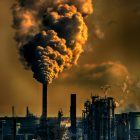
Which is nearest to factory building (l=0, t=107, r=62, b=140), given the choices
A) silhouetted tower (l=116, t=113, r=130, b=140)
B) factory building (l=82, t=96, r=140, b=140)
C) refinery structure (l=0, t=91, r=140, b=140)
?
refinery structure (l=0, t=91, r=140, b=140)

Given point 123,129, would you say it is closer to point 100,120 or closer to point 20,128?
point 100,120

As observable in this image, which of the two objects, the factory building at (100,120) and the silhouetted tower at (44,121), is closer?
the silhouetted tower at (44,121)

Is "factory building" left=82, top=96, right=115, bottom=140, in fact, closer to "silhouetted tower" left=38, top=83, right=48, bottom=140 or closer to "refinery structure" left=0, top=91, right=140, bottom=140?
"refinery structure" left=0, top=91, right=140, bottom=140

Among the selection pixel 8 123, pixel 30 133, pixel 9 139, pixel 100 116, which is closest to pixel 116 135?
pixel 100 116

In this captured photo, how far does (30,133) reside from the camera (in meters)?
175

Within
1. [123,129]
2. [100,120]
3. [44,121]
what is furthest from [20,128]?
[44,121]

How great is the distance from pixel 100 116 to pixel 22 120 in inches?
3114

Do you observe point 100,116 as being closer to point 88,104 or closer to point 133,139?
point 88,104

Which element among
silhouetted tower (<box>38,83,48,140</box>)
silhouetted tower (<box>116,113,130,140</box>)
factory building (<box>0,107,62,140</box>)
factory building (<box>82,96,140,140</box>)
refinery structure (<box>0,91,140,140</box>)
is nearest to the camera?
silhouetted tower (<box>38,83,48,140</box>)

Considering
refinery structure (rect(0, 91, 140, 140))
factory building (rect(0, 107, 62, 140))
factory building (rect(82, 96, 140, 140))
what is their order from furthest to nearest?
factory building (rect(0, 107, 62, 140)) → factory building (rect(82, 96, 140, 140)) → refinery structure (rect(0, 91, 140, 140))

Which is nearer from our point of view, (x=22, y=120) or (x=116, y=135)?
(x=116, y=135)

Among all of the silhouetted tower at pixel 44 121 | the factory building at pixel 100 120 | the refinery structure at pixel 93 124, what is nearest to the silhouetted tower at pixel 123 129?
the refinery structure at pixel 93 124

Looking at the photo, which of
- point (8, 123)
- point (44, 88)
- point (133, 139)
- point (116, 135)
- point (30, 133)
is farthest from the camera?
point (8, 123)

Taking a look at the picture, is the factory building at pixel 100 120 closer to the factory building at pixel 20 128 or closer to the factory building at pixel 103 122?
the factory building at pixel 103 122
